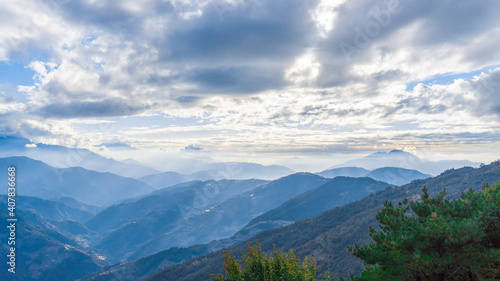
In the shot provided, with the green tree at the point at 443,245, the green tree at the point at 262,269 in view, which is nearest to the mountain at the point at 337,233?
the green tree at the point at 262,269

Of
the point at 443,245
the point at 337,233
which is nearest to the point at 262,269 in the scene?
the point at 443,245

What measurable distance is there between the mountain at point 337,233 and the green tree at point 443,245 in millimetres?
69993

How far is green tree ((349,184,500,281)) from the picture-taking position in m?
14.4

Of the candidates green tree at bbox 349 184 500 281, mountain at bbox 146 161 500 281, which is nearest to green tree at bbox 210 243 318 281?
green tree at bbox 349 184 500 281

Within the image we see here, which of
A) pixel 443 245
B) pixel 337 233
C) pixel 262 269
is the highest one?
pixel 443 245

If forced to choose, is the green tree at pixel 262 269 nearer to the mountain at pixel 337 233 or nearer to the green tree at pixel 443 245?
the green tree at pixel 443 245

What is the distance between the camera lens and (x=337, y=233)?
114312mm

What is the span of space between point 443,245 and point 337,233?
10761 cm

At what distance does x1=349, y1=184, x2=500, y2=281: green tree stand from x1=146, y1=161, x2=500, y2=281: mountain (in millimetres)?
69993

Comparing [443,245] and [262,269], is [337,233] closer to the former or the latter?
[262,269]

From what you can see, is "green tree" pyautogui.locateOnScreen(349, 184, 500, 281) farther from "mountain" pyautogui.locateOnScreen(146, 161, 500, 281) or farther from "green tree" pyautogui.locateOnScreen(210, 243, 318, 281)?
"mountain" pyautogui.locateOnScreen(146, 161, 500, 281)

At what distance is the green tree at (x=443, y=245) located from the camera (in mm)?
14359

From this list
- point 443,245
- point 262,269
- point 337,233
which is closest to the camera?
point 443,245

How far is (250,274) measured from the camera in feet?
65.1
